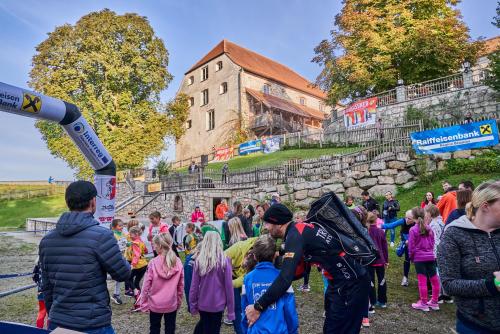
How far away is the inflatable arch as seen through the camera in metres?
5.52

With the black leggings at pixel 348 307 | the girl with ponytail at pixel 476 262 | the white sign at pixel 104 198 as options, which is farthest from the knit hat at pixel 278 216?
the white sign at pixel 104 198

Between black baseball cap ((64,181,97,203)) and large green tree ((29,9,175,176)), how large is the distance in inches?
1025

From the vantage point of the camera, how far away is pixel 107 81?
2892 centimetres

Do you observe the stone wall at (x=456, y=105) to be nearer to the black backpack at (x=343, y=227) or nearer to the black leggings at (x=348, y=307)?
the black backpack at (x=343, y=227)

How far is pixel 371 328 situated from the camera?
561cm

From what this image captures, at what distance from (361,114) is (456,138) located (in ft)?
33.9

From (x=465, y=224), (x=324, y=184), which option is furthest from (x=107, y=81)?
(x=465, y=224)

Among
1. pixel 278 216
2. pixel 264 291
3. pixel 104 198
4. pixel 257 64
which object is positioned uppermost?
pixel 257 64

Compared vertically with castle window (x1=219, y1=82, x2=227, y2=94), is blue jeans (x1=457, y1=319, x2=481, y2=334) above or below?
below

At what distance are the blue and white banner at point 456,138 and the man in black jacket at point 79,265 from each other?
1532 cm

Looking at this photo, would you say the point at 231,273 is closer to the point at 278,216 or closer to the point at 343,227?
the point at 278,216

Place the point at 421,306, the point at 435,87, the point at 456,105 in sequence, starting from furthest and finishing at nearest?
1. the point at 435,87
2. the point at 456,105
3. the point at 421,306

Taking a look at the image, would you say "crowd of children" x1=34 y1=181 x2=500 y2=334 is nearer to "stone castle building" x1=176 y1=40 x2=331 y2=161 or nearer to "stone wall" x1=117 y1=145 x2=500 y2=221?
"stone wall" x1=117 y1=145 x2=500 y2=221

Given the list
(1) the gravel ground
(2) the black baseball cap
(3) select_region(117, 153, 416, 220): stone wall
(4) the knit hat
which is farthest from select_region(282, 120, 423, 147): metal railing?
(2) the black baseball cap
